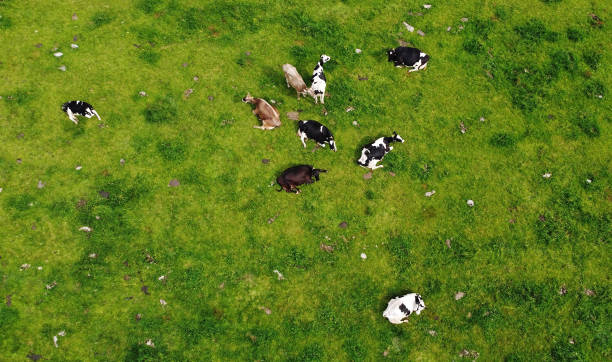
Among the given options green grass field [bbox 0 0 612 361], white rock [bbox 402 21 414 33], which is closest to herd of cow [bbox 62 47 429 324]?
green grass field [bbox 0 0 612 361]

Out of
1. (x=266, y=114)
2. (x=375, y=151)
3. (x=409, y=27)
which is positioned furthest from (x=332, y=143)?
(x=409, y=27)

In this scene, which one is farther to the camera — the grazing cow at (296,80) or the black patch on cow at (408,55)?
the black patch on cow at (408,55)

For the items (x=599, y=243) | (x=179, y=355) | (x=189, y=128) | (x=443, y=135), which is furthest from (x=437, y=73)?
(x=179, y=355)

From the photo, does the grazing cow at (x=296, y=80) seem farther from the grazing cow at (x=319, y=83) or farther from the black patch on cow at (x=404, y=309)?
the black patch on cow at (x=404, y=309)

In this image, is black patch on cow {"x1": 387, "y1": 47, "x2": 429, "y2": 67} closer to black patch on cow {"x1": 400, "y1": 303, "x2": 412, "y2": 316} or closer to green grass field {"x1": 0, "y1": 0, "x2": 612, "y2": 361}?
green grass field {"x1": 0, "y1": 0, "x2": 612, "y2": 361}

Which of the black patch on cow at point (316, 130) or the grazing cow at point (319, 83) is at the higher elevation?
the grazing cow at point (319, 83)

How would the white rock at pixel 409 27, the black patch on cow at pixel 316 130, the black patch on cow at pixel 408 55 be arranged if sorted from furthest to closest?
the white rock at pixel 409 27
the black patch on cow at pixel 408 55
the black patch on cow at pixel 316 130

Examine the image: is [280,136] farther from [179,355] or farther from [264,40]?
[179,355]

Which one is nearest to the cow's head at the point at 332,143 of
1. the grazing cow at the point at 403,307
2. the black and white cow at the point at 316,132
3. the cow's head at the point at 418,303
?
the black and white cow at the point at 316,132
